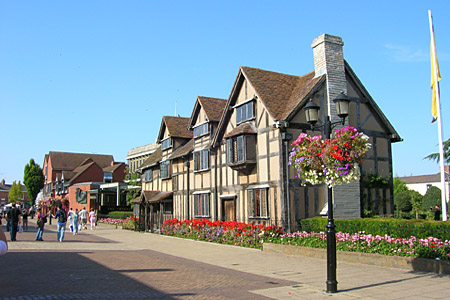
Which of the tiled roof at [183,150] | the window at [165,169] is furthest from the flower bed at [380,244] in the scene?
the window at [165,169]

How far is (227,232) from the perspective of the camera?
21.0 metres

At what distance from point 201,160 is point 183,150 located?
3878 millimetres

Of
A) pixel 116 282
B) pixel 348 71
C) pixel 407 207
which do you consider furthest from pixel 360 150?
pixel 407 207

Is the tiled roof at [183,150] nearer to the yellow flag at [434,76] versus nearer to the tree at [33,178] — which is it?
the yellow flag at [434,76]

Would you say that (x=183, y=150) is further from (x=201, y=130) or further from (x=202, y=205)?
(x=202, y=205)

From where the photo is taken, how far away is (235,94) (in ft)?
76.7

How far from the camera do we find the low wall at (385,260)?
10959mm

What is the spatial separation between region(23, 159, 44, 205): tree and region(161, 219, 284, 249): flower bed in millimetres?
74896

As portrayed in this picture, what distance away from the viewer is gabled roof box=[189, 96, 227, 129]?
86.7 ft

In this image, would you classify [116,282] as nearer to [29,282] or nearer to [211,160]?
[29,282]

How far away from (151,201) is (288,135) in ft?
50.7

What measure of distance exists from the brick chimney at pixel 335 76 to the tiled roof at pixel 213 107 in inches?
293

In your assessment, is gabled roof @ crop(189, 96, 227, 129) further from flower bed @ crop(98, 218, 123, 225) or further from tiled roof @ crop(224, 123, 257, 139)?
flower bed @ crop(98, 218, 123, 225)

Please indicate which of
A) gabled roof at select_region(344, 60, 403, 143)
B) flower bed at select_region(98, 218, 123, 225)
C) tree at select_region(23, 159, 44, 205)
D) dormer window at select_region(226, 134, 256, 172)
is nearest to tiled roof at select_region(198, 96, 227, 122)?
dormer window at select_region(226, 134, 256, 172)
